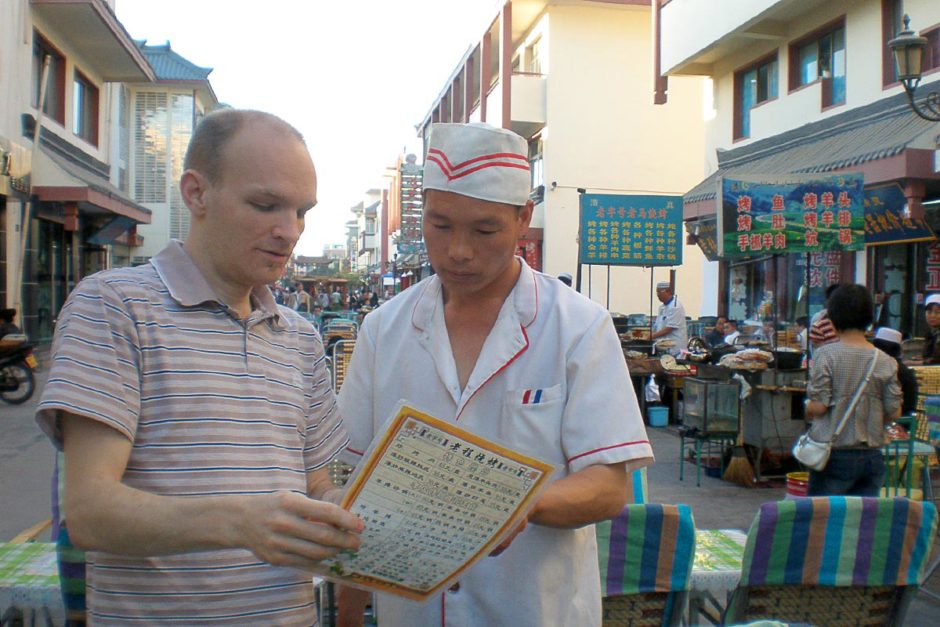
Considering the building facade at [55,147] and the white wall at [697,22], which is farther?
the building facade at [55,147]

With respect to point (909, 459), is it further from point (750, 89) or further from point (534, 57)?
point (534, 57)

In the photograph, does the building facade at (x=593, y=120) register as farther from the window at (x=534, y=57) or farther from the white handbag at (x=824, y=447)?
the white handbag at (x=824, y=447)

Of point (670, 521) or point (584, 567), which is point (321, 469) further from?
point (670, 521)

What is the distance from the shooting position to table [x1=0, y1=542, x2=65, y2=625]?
2.60 m

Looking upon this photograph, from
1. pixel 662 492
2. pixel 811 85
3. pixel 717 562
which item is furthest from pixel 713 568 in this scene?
pixel 811 85

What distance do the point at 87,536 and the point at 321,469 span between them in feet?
1.81

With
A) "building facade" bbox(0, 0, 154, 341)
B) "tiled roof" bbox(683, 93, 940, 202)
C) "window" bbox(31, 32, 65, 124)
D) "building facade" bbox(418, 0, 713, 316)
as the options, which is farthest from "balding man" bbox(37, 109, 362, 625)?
"building facade" bbox(418, 0, 713, 316)

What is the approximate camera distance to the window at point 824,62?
13.7 m

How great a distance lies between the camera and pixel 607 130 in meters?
23.1

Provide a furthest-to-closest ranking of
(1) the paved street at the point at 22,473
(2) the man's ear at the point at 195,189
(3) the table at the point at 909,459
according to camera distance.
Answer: (1) the paved street at the point at 22,473 → (3) the table at the point at 909,459 → (2) the man's ear at the point at 195,189

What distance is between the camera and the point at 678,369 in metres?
10.5

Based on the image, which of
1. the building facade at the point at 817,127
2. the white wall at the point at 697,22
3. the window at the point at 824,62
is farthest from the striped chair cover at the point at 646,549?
the white wall at the point at 697,22

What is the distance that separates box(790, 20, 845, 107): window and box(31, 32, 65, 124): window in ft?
49.8

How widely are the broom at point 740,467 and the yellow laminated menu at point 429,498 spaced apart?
21.8 feet
